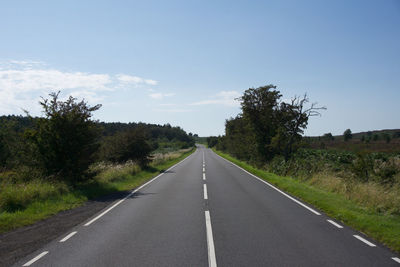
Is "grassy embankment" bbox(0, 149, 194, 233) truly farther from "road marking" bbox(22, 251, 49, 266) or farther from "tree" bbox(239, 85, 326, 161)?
"tree" bbox(239, 85, 326, 161)

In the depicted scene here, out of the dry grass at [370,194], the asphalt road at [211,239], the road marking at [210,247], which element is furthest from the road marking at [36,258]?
the dry grass at [370,194]

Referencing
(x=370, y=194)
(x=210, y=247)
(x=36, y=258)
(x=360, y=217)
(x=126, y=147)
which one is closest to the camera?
(x=36, y=258)

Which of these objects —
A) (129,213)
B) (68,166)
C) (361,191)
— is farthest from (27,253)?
(361,191)

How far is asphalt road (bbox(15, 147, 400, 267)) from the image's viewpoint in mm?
5145

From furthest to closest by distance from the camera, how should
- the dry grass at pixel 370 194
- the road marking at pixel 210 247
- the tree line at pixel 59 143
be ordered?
the tree line at pixel 59 143 < the dry grass at pixel 370 194 < the road marking at pixel 210 247

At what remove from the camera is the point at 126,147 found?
24234 mm

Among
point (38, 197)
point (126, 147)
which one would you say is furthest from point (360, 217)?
point (126, 147)

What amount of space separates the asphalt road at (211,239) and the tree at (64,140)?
4496 millimetres

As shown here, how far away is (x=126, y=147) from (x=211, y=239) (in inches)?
749

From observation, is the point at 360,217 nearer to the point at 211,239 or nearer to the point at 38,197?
the point at 211,239

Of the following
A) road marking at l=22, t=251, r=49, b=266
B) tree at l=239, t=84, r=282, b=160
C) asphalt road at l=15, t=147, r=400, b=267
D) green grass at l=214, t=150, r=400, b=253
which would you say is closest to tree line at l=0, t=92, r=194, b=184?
asphalt road at l=15, t=147, r=400, b=267

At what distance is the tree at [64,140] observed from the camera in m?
13.0

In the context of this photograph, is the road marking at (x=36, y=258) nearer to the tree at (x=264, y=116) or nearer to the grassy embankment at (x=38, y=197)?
the grassy embankment at (x=38, y=197)

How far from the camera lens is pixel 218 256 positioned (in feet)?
17.3
